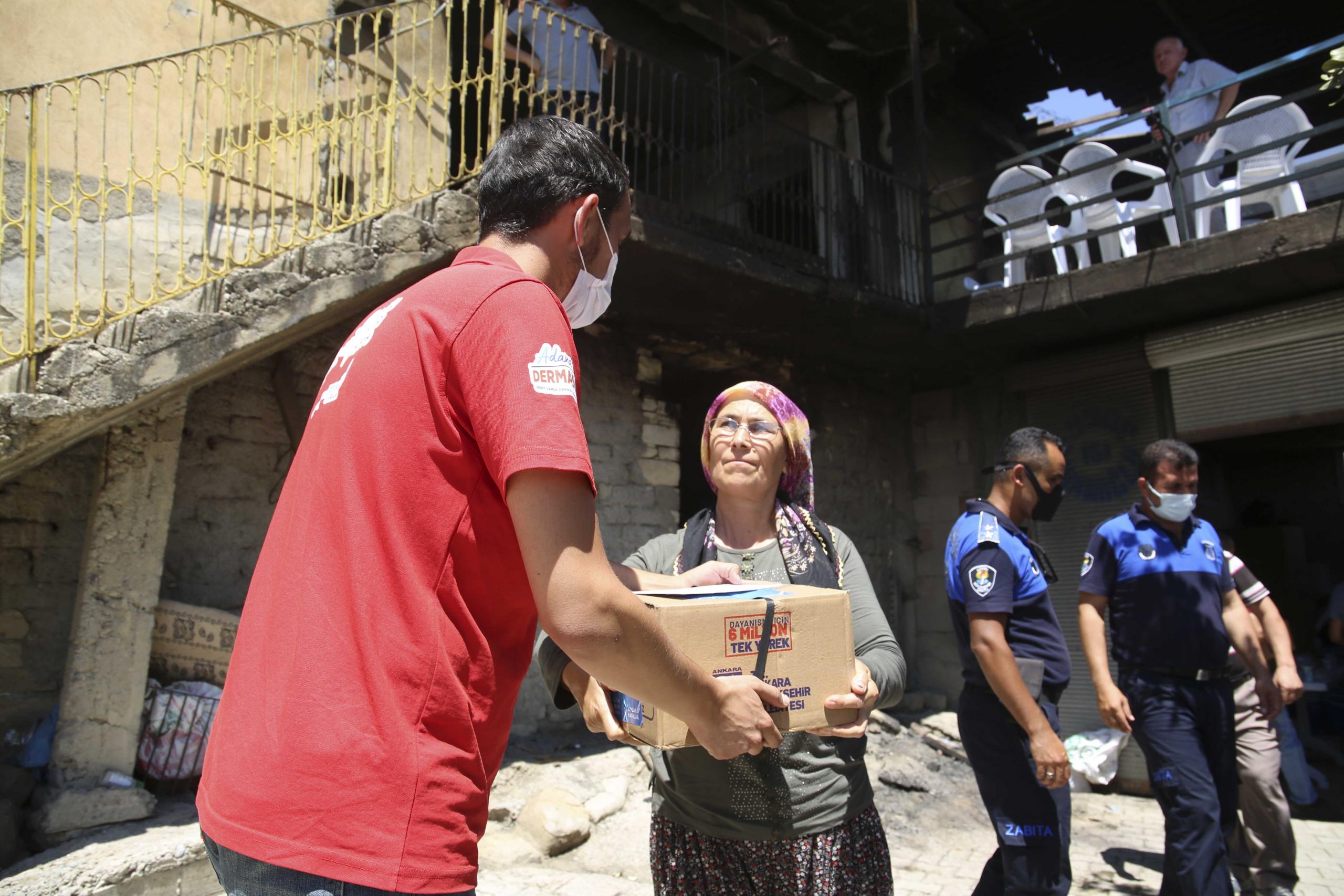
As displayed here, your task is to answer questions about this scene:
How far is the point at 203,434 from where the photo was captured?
15.3 ft

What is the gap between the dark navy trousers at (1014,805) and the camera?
2719 millimetres

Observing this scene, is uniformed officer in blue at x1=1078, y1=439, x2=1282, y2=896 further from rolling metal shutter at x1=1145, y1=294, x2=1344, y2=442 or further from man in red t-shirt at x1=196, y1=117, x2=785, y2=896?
rolling metal shutter at x1=1145, y1=294, x2=1344, y2=442

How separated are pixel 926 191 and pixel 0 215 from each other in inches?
264

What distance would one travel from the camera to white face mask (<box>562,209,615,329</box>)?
146 cm

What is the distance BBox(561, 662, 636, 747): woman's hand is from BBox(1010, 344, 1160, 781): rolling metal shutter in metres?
6.12

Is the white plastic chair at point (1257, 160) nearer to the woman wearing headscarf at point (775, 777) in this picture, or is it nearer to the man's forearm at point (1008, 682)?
the man's forearm at point (1008, 682)

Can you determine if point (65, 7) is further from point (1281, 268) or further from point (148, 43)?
point (1281, 268)

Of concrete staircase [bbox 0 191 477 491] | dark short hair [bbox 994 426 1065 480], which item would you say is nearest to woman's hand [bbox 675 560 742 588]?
dark short hair [bbox 994 426 1065 480]

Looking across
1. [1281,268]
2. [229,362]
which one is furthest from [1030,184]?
[229,362]

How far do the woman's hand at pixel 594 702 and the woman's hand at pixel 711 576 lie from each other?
0.29 metres

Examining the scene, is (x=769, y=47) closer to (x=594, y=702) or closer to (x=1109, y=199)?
(x=1109, y=199)

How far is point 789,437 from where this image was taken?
2402mm

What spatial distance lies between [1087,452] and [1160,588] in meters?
3.85

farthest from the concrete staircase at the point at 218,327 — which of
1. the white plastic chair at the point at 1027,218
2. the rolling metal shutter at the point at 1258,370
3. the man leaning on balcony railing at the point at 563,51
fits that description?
the rolling metal shutter at the point at 1258,370
